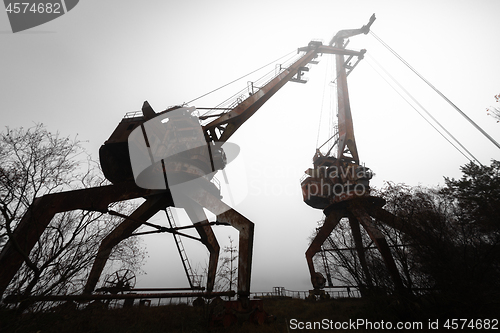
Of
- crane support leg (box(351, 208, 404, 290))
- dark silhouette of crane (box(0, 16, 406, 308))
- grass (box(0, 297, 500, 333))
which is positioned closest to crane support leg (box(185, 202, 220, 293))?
dark silhouette of crane (box(0, 16, 406, 308))

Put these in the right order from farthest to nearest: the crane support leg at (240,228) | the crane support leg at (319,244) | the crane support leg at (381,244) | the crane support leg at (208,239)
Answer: the crane support leg at (319,244) < the crane support leg at (208,239) < the crane support leg at (381,244) < the crane support leg at (240,228)

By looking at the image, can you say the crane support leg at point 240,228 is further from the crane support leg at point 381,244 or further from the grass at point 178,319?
the crane support leg at point 381,244

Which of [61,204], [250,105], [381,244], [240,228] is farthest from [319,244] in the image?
[61,204]

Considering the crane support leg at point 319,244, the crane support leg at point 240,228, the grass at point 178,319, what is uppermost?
the crane support leg at point 319,244

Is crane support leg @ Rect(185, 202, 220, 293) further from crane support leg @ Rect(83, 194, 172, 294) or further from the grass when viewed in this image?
the grass

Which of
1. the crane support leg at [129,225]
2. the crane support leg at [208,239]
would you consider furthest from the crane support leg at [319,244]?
the crane support leg at [129,225]

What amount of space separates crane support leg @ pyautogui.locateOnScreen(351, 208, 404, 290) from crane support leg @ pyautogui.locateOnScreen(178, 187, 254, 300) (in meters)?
5.30

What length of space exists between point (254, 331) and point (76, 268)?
5.04m

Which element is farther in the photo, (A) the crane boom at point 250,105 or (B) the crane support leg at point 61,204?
(A) the crane boom at point 250,105

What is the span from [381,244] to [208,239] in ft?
31.9

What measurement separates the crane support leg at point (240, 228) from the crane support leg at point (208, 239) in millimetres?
2123

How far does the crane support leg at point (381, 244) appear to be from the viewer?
324 inches

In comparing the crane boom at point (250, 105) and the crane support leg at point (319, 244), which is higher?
the crane boom at point (250, 105)

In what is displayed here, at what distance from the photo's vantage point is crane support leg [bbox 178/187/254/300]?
24.3 ft
